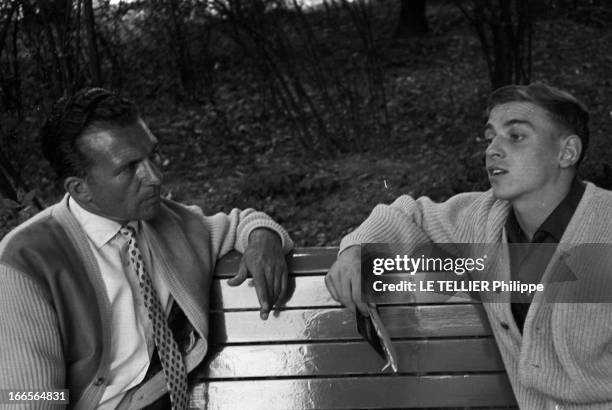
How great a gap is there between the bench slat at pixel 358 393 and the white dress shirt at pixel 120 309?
310mm

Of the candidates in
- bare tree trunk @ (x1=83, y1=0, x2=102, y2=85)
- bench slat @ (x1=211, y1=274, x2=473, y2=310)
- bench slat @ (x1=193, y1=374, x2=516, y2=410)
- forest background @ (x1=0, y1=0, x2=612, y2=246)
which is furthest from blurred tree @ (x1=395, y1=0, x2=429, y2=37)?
bench slat @ (x1=193, y1=374, x2=516, y2=410)

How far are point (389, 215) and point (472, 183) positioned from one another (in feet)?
9.40

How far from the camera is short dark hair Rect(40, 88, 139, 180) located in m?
2.74

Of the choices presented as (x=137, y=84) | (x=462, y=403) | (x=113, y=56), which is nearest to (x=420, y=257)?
(x=462, y=403)

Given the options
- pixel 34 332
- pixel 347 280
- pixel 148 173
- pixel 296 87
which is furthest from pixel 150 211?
pixel 296 87

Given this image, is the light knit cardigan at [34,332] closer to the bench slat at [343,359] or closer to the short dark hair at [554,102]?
the bench slat at [343,359]

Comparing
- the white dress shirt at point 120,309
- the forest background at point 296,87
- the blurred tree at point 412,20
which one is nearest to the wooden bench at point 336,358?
the white dress shirt at point 120,309

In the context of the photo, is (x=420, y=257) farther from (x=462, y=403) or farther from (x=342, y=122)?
(x=342, y=122)

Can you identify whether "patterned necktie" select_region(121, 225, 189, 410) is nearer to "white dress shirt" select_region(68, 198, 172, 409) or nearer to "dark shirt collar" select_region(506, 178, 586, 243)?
"white dress shirt" select_region(68, 198, 172, 409)

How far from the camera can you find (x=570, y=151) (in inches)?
113

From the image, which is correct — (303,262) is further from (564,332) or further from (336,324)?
(564,332)

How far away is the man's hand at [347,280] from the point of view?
291 cm

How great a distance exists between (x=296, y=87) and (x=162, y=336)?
4.23 metres

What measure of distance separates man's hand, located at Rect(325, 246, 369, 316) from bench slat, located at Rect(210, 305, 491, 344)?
0.14 metres
